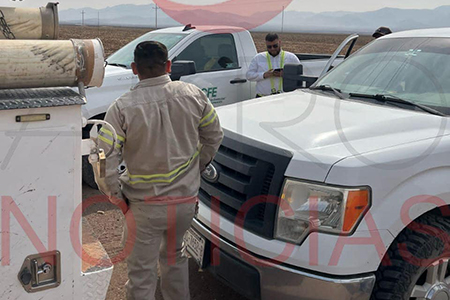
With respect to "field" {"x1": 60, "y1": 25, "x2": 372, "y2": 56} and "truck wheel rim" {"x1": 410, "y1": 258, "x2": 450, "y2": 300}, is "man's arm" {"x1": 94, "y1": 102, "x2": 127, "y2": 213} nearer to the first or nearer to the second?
"truck wheel rim" {"x1": 410, "y1": 258, "x2": 450, "y2": 300}

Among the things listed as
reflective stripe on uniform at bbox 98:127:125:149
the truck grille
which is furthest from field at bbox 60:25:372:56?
reflective stripe on uniform at bbox 98:127:125:149

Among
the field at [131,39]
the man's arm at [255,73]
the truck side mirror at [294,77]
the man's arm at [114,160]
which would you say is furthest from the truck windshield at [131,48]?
the field at [131,39]

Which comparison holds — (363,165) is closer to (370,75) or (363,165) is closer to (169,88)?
(169,88)

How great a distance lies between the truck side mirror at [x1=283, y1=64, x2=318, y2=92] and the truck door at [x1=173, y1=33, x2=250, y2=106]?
205 cm

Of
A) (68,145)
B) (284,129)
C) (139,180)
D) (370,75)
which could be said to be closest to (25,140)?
(68,145)

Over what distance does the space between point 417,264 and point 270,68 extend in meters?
4.53

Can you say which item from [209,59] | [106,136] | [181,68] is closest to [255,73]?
[209,59]

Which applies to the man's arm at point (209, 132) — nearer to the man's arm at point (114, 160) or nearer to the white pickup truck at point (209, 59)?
the man's arm at point (114, 160)

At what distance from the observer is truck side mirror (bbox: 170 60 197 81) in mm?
6102

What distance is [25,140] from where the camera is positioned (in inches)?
69.6

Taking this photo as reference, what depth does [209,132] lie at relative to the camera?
3.09 meters

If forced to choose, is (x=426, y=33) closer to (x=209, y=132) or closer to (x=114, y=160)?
(x=209, y=132)

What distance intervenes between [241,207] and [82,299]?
123 cm

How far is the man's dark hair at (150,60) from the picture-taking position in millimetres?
2924
